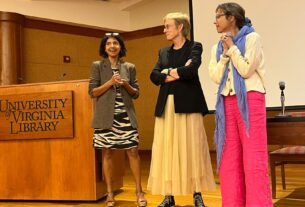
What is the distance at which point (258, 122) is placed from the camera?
2.11 metres

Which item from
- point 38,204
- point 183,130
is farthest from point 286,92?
point 38,204

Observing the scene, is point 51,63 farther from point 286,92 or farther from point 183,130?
point 183,130

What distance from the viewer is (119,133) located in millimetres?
3188

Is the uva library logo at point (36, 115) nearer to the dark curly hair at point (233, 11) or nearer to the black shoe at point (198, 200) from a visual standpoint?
the black shoe at point (198, 200)

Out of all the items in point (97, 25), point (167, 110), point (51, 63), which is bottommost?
point (167, 110)

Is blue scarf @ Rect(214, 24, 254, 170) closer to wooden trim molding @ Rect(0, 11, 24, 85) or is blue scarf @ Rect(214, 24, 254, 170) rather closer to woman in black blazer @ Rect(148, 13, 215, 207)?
woman in black blazer @ Rect(148, 13, 215, 207)

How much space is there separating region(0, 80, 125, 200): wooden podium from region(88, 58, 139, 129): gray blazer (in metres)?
0.29

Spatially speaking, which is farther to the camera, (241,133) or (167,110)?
(167,110)

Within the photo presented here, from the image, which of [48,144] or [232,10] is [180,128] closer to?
[232,10]

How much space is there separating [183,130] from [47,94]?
1.46 m

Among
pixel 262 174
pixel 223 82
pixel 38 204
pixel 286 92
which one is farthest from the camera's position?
pixel 286 92

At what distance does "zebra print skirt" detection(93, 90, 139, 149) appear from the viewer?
3.18 metres

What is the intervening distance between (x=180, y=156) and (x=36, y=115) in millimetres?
1551

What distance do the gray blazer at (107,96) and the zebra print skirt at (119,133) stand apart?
0.12 ft
